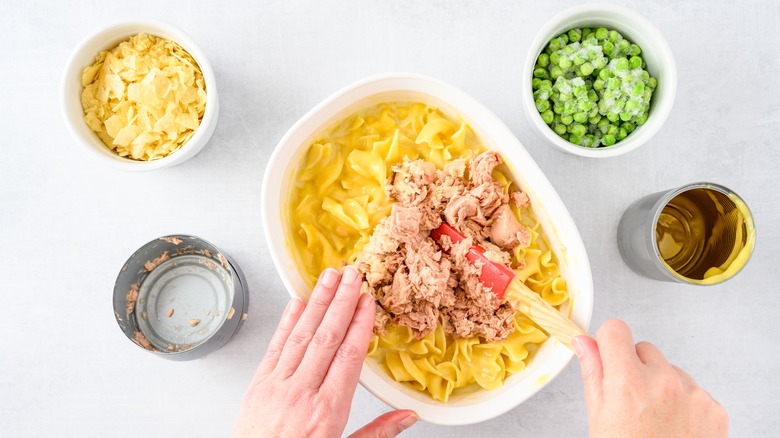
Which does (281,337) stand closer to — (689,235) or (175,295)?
(175,295)

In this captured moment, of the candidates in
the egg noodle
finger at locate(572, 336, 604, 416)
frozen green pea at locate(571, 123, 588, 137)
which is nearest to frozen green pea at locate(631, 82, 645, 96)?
frozen green pea at locate(571, 123, 588, 137)

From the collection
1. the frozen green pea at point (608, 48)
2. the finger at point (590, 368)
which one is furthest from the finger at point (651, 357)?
the frozen green pea at point (608, 48)

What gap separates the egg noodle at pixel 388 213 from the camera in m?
1.94

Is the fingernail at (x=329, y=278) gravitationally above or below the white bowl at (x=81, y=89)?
below

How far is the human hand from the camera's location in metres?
1.62

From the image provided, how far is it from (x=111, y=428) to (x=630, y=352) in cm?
207

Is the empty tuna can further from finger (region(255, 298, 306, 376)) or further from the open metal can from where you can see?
the open metal can

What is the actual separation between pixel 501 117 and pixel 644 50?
22.6 inches

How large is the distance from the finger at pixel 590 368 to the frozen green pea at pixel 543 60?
100 centimetres

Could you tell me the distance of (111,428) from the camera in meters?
2.27

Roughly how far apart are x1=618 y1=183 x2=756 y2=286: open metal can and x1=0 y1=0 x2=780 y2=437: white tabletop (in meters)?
0.12

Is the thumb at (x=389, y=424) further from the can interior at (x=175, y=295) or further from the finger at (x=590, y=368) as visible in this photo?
the can interior at (x=175, y=295)

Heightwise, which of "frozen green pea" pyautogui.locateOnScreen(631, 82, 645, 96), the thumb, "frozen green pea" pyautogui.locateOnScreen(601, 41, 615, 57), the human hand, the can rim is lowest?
the thumb

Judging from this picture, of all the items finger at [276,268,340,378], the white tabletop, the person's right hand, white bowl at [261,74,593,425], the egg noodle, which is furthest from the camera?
the white tabletop
